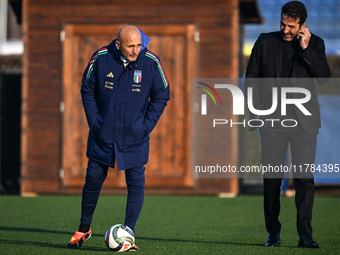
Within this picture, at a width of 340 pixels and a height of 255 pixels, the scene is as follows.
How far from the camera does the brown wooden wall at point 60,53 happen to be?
44.1 ft

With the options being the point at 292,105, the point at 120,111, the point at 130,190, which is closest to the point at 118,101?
the point at 120,111

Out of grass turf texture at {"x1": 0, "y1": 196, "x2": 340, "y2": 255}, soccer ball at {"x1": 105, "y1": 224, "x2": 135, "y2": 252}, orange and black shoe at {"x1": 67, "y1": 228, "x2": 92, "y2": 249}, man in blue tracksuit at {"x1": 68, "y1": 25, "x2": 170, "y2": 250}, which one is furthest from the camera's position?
grass turf texture at {"x1": 0, "y1": 196, "x2": 340, "y2": 255}

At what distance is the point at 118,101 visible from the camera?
22.7ft

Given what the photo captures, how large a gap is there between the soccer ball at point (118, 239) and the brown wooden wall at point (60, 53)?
661 centimetres

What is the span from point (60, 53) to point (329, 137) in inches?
187

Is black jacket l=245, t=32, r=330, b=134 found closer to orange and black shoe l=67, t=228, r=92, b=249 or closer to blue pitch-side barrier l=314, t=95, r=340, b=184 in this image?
orange and black shoe l=67, t=228, r=92, b=249

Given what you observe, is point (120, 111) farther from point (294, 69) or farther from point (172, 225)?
point (172, 225)

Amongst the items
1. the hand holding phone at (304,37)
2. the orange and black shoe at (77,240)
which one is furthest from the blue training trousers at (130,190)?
the hand holding phone at (304,37)

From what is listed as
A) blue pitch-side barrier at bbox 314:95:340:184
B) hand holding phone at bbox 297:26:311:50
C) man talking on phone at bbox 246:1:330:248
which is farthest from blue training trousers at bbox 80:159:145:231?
blue pitch-side barrier at bbox 314:95:340:184

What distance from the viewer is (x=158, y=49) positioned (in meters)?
13.3

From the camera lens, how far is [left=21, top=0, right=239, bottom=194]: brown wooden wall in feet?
44.1

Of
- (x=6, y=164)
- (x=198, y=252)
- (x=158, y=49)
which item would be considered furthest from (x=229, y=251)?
(x=6, y=164)

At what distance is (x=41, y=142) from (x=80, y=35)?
6.36 feet

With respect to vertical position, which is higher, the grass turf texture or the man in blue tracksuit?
the man in blue tracksuit
